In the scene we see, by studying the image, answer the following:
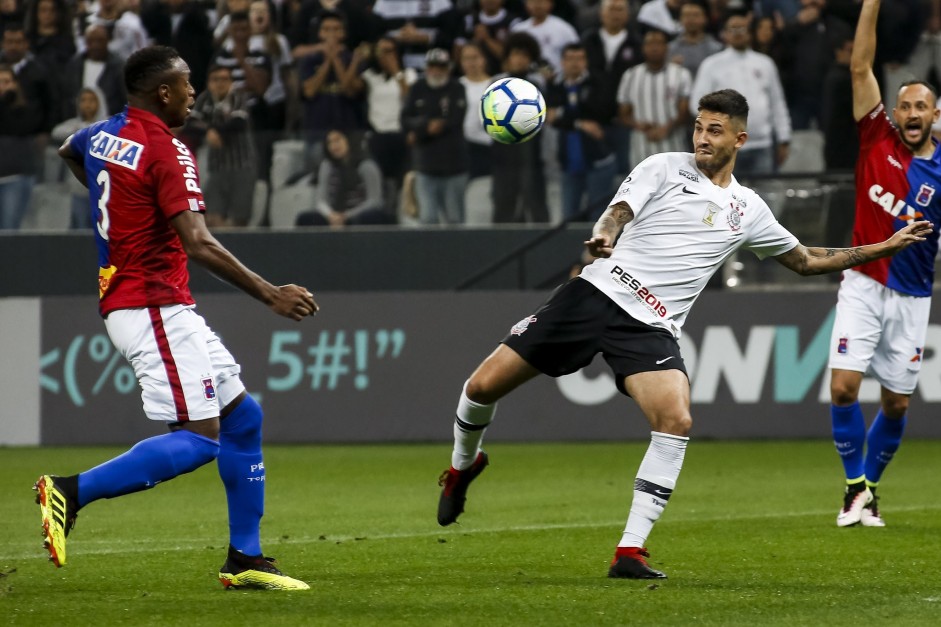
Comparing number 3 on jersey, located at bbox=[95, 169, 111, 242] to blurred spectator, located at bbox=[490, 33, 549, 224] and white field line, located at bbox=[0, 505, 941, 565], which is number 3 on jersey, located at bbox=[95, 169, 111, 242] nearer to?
white field line, located at bbox=[0, 505, 941, 565]

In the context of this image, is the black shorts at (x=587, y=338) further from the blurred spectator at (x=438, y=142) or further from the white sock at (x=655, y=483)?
the blurred spectator at (x=438, y=142)

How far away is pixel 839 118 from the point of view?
49.0ft

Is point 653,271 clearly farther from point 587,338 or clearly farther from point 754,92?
point 754,92

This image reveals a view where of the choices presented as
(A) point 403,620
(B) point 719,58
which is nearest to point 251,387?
(B) point 719,58

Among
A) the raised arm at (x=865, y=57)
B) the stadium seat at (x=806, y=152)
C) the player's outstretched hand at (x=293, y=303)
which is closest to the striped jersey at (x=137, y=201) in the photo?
the player's outstretched hand at (x=293, y=303)

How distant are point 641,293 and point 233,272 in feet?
7.00

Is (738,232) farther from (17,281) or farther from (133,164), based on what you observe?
(17,281)

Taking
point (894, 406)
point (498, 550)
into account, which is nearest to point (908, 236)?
point (894, 406)

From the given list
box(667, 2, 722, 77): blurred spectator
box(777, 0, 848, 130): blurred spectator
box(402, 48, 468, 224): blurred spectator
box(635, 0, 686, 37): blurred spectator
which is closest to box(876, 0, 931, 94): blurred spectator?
box(777, 0, 848, 130): blurred spectator

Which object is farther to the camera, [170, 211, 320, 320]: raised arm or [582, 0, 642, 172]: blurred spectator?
Result: [582, 0, 642, 172]: blurred spectator

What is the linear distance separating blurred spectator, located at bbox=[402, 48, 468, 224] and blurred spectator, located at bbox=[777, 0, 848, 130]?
11.4ft

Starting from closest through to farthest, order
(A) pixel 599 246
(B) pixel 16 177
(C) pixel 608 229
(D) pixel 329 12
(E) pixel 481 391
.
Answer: (A) pixel 599 246 < (C) pixel 608 229 < (E) pixel 481 391 < (B) pixel 16 177 < (D) pixel 329 12

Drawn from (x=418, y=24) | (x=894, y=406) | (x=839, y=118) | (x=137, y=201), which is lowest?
(x=894, y=406)

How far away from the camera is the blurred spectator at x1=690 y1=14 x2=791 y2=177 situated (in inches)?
573
